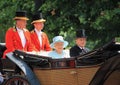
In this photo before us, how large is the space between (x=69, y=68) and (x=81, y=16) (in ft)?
17.4

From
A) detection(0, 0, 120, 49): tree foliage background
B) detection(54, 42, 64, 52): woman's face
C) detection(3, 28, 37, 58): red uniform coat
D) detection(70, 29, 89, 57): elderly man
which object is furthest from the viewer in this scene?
detection(0, 0, 120, 49): tree foliage background

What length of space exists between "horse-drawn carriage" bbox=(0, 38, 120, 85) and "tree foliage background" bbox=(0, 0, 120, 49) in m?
4.26

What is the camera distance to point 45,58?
7406mm

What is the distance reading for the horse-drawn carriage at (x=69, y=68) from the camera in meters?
6.83

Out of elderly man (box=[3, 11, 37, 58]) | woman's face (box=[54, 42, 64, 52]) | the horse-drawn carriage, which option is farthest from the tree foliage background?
the horse-drawn carriage

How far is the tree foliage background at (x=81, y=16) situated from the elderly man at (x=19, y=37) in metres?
3.41

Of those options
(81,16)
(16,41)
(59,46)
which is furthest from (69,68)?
(81,16)

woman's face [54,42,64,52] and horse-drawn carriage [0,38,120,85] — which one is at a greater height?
woman's face [54,42,64,52]

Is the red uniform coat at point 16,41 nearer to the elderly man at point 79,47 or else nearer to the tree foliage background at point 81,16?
the elderly man at point 79,47

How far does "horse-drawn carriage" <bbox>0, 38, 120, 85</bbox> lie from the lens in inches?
269

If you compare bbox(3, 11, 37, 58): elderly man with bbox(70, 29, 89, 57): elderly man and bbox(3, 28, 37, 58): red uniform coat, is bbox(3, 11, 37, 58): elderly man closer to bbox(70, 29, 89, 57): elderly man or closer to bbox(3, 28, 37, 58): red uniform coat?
bbox(3, 28, 37, 58): red uniform coat

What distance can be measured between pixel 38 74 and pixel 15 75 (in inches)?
14.2

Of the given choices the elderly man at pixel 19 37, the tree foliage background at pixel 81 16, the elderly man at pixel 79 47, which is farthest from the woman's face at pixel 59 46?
the tree foliage background at pixel 81 16

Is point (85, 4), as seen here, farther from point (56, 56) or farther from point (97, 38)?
point (56, 56)
